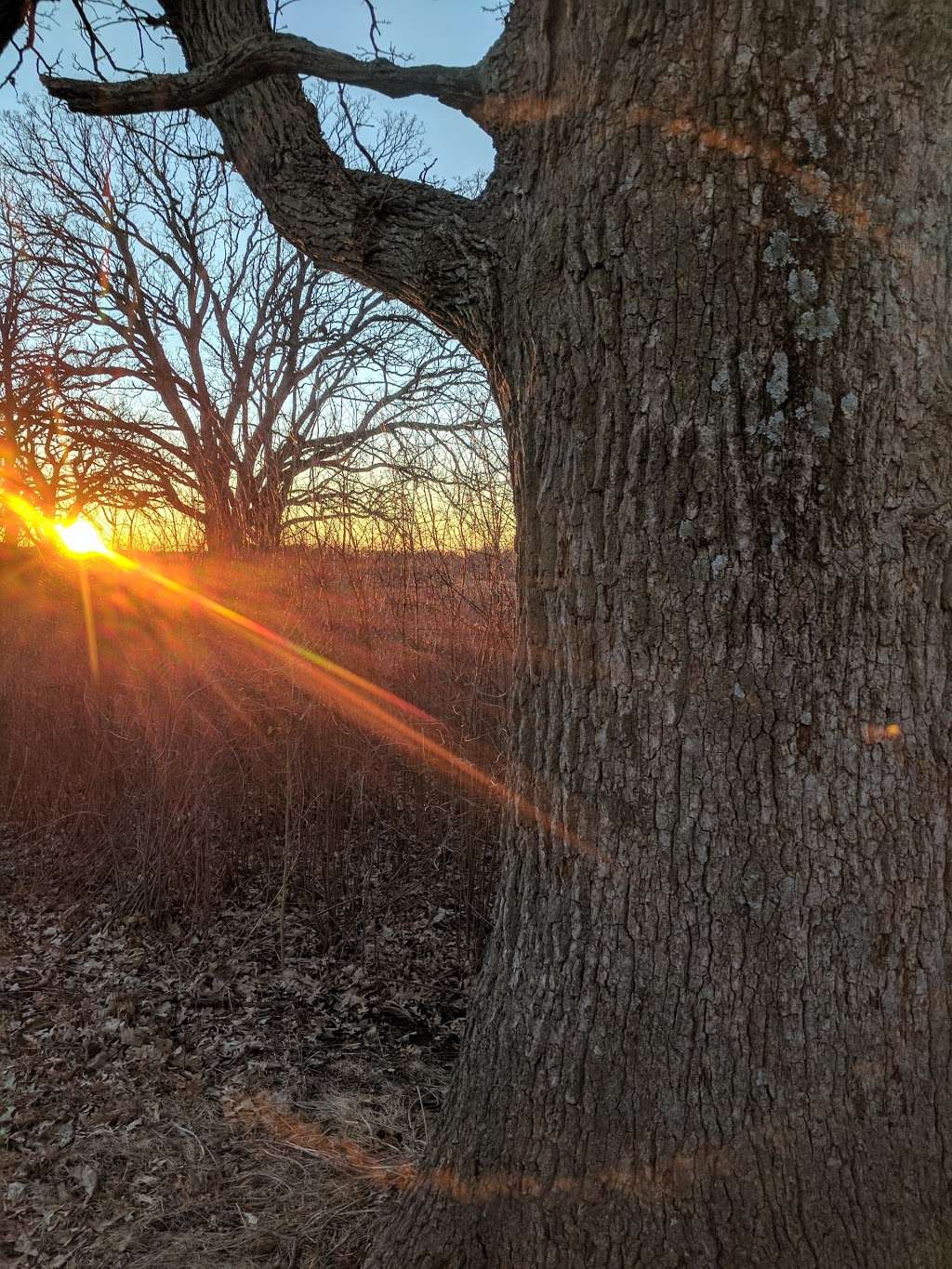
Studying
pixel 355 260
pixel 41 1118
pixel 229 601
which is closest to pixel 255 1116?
pixel 41 1118

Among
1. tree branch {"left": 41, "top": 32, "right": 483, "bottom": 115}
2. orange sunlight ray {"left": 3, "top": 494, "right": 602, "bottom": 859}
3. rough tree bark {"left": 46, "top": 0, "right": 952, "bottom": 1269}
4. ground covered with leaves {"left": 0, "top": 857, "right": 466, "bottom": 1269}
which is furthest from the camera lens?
orange sunlight ray {"left": 3, "top": 494, "right": 602, "bottom": 859}

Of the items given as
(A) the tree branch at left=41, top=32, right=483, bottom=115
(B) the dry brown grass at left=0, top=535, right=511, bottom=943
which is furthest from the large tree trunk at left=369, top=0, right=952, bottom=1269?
(B) the dry brown grass at left=0, top=535, right=511, bottom=943

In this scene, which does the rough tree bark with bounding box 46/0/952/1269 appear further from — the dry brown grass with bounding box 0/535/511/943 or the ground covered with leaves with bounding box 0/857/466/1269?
the dry brown grass with bounding box 0/535/511/943

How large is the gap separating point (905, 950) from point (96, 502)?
27.5ft

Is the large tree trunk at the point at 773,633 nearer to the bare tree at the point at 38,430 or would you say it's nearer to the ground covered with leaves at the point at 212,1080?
the ground covered with leaves at the point at 212,1080

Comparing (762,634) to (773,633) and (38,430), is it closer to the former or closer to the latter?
(773,633)

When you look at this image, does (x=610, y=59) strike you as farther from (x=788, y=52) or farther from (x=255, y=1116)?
(x=255, y=1116)

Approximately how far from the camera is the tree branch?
1.84 meters

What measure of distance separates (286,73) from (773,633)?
179 centimetres

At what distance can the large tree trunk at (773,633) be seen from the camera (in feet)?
4.84

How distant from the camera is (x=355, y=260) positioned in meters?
2.02

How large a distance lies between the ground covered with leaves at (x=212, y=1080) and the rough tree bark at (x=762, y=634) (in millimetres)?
1067

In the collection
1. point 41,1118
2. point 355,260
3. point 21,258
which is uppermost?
point 21,258

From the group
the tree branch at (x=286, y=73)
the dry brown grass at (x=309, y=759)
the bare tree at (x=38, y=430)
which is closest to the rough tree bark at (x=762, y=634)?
the tree branch at (x=286, y=73)
